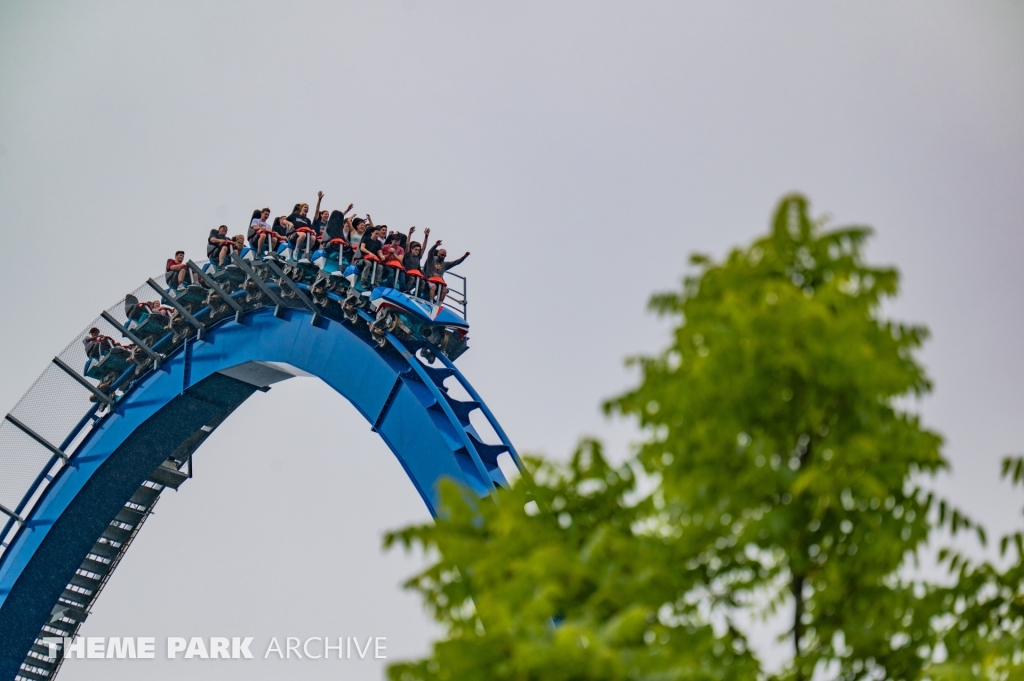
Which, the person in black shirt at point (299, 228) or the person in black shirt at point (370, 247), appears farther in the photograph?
the person in black shirt at point (299, 228)

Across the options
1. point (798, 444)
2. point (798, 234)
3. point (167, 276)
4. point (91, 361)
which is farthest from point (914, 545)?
point (91, 361)

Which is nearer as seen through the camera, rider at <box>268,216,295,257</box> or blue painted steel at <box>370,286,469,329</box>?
blue painted steel at <box>370,286,469,329</box>

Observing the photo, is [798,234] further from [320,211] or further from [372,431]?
[320,211]

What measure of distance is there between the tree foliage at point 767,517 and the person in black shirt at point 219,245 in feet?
43.7

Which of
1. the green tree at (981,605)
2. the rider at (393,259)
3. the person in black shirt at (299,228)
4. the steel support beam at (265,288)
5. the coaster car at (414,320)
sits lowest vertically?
the green tree at (981,605)

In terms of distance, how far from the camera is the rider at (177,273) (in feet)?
63.4

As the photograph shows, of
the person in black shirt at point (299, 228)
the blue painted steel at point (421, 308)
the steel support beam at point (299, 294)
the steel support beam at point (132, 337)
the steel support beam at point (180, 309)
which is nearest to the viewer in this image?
the blue painted steel at point (421, 308)

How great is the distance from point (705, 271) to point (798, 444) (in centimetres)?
88

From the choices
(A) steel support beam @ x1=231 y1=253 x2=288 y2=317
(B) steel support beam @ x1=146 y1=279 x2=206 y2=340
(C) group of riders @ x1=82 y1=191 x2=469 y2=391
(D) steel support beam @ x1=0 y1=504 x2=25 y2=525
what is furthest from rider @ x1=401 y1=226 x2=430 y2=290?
(D) steel support beam @ x1=0 y1=504 x2=25 y2=525

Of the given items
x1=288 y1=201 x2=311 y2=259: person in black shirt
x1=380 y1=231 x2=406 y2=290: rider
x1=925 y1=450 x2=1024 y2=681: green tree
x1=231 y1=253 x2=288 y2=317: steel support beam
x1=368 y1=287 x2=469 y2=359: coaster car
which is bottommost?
x1=925 y1=450 x2=1024 y2=681: green tree

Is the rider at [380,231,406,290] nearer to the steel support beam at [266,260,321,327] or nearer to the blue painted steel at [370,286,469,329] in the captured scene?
the blue painted steel at [370,286,469,329]

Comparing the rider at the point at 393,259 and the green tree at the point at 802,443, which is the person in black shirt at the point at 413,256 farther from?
the green tree at the point at 802,443

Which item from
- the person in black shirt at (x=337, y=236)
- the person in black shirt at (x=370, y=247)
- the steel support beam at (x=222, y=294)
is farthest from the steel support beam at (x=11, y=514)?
the person in black shirt at (x=370, y=247)

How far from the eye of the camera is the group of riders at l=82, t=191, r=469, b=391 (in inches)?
615
